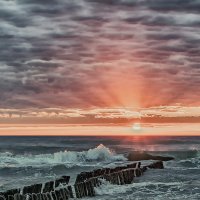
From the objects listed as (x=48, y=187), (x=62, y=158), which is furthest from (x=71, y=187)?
(x=62, y=158)

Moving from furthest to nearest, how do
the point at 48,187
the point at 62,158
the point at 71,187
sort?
1. the point at 62,158
2. the point at 71,187
3. the point at 48,187

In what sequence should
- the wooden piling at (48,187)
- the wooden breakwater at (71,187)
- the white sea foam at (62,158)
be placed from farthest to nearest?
the white sea foam at (62,158) → the wooden piling at (48,187) → the wooden breakwater at (71,187)

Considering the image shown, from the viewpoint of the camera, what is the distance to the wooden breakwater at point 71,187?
93.6ft

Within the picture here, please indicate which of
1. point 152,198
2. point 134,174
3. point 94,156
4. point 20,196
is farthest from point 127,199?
point 94,156

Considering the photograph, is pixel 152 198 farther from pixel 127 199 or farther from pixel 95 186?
pixel 95 186

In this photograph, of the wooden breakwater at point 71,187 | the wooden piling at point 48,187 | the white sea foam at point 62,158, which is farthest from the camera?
the white sea foam at point 62,158

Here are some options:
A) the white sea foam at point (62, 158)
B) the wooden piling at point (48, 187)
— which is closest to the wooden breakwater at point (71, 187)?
the wooden piling at point (48, 187)

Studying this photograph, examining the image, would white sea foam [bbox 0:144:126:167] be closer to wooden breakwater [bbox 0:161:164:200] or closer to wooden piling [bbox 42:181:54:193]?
wooden breakwater [bbox 0:161:164:200]

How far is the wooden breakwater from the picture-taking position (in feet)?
93.6

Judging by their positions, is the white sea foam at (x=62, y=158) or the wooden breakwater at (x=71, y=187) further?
A: the white sea foam at (x=62, y=158)

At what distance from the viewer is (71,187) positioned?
32.2 metres

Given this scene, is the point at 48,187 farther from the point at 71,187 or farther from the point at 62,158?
the point at 62,158

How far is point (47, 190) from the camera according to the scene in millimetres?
30562

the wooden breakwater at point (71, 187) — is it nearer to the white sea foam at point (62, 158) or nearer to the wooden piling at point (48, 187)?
the wooden piling at point (48, 187)
